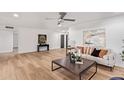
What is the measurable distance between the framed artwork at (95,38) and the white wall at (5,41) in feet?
19.5

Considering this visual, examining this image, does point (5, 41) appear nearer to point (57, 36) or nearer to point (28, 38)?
point (28, 38)

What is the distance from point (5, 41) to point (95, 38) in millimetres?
6635

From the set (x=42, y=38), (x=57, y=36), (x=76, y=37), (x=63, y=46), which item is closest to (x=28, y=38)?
(x=42, y=38)

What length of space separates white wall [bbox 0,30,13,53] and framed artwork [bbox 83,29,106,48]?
19.5 ft

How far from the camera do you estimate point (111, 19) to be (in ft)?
12.5

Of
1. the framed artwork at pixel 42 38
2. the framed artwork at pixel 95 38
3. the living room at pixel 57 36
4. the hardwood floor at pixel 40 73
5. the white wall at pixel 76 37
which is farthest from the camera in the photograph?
the framed artwork at pixel 42 38

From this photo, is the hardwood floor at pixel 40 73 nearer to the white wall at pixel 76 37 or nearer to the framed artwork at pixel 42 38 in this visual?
the white wall at pixel 76 37

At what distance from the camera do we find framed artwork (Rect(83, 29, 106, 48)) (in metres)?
4.21

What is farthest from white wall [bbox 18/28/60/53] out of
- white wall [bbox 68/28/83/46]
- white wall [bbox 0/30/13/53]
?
white wall [bbox 68/28/83/46]

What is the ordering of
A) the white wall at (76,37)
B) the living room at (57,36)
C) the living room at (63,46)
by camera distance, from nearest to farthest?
the living room at (63,46), the living room at (57,36), the white wall at (76,37)

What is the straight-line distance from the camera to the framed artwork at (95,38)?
4212 mm

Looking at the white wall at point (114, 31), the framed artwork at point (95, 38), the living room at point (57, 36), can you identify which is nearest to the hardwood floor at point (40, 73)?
the living room at point (57, 36)

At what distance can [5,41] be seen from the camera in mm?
6719
